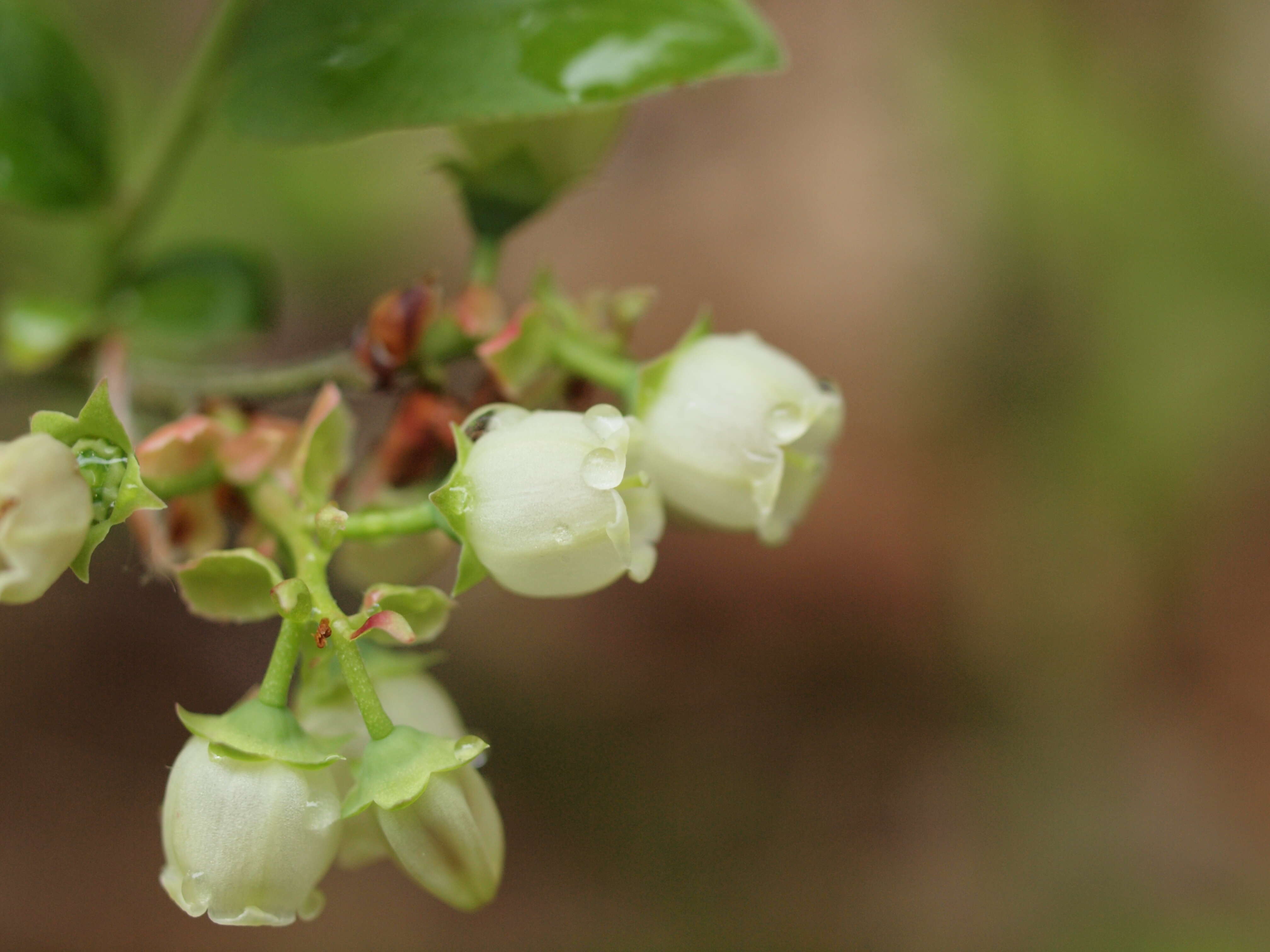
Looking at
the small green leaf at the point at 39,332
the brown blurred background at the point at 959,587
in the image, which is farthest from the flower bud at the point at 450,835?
the brown blurred background at the point at 959,587

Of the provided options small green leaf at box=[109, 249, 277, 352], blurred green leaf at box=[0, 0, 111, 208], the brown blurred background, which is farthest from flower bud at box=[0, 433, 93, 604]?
the brown blurred background

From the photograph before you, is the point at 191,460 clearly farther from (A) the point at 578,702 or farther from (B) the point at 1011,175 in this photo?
(B) the point at 1011,175

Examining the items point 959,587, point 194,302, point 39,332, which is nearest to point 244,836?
point 39,332

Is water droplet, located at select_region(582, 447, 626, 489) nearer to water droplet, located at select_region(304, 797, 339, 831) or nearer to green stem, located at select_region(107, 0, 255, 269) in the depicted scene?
water droplet, located at select_region(304, 797, 339, 831)

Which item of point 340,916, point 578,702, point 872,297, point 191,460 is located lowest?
point 340,916

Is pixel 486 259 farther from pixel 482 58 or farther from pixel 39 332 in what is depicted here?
pixel 39 332

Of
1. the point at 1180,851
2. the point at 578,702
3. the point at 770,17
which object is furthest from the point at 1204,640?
the point at 770,17

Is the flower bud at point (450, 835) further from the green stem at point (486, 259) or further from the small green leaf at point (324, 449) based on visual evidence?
the green stem at point (486, 259)
